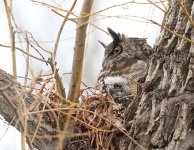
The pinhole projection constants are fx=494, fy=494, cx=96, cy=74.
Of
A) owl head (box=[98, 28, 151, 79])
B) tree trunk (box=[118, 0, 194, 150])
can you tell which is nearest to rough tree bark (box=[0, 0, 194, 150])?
→ tree trunk (box=[118, 0, 194, 150])

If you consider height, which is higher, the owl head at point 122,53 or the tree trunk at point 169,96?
the owl head at point 122,53

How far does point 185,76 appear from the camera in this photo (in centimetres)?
184

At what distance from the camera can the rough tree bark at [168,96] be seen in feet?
5.89

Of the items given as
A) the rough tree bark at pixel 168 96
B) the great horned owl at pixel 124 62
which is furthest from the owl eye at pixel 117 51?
the rough tree bark at pixel 168 96

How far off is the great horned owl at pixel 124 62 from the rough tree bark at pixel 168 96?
875 millimetres

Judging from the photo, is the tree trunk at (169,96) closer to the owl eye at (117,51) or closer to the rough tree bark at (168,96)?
the rough tree bark at (168,96)

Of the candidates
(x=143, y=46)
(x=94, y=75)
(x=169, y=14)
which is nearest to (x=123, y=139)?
(x=169, y=14)

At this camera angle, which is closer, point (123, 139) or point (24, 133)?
point (24, 133)

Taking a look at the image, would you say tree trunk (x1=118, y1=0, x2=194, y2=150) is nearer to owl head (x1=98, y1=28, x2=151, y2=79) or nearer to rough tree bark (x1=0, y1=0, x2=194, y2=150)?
rough tree bark (x1=0, y1=0, x2=194, y2=150)

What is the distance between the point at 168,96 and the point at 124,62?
1399 mm

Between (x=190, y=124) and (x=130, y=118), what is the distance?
361 mm

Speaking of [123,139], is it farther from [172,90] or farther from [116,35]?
[116,35]

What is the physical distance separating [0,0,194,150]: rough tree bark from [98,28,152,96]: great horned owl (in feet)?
2.87

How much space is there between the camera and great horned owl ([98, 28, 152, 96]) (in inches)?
117
